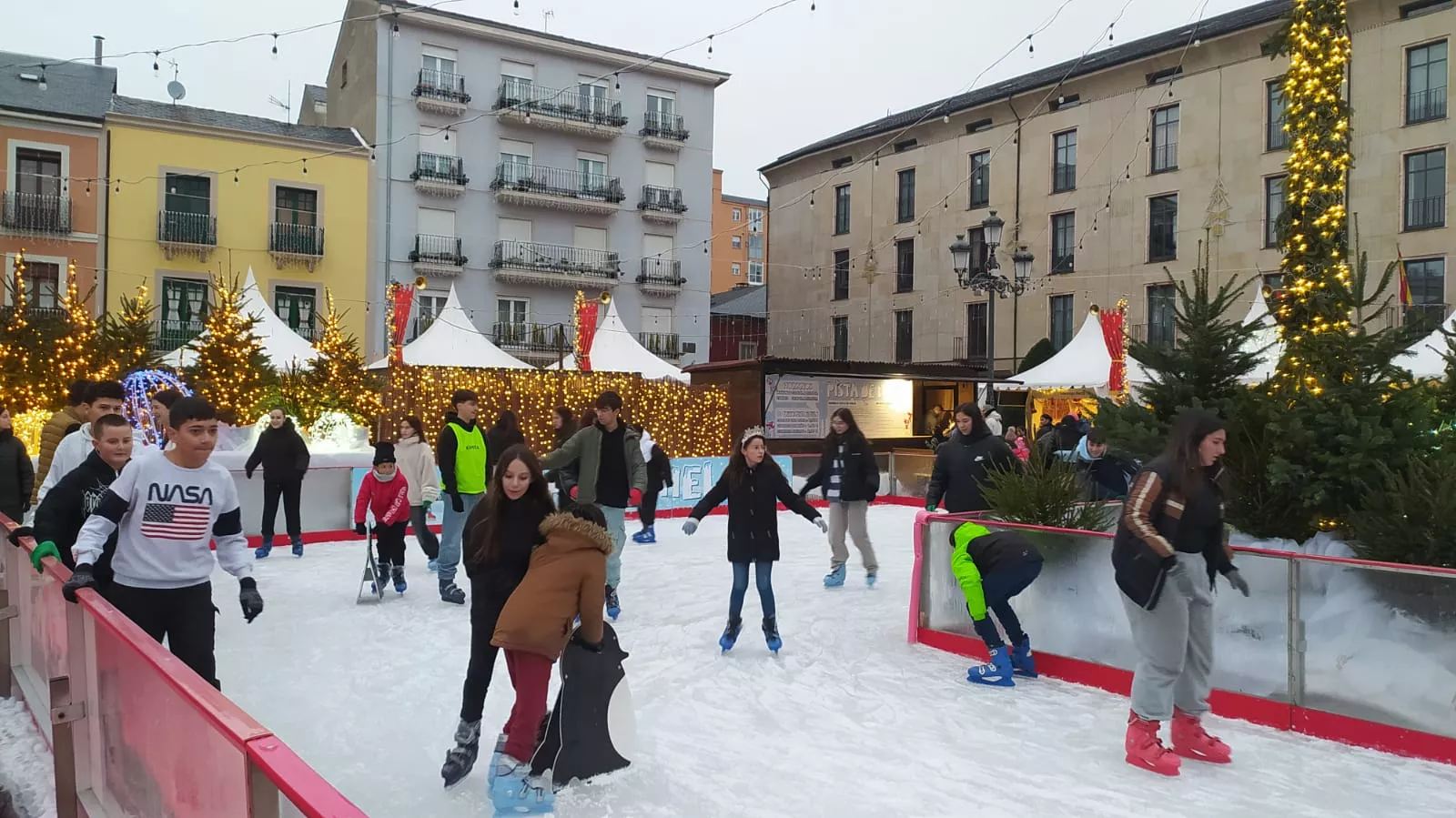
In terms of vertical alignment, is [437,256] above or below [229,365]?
above

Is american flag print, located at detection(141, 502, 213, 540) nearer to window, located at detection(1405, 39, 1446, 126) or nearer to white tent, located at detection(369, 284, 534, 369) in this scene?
white tent, located at detection(369, 284, 534, 369)

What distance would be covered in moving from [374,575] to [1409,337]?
25.0ft

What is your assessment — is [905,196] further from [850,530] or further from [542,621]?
[542,621]

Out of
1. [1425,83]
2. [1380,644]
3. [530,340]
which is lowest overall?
[1380,644]

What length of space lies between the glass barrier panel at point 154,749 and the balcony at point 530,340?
25.9 metres

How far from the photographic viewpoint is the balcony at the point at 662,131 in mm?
31156

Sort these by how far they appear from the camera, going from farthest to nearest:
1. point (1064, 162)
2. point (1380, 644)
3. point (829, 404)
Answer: point (1064, 162) < point (829, 404) < point (1380, 644)

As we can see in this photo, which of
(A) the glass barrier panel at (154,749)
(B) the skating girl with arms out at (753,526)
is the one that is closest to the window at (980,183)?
(B) the skating girl with arms out at (753,526)

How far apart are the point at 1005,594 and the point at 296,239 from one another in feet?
78.0

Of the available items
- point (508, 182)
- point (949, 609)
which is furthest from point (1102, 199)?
point (949, 609)

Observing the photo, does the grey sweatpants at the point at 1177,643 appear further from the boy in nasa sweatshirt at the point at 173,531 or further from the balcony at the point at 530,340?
the balcony at the point at 530,340

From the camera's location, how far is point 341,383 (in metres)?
15.2

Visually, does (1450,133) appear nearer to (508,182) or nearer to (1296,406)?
(1296,406)

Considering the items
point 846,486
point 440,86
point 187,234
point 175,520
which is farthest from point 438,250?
point 175,520
